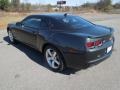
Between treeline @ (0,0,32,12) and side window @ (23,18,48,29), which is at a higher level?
treeline @ (0,0,32,12)

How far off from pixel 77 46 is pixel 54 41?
0.77m

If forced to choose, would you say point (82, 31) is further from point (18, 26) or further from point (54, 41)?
point (18, 26)

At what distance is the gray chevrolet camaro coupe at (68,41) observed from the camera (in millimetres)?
4125

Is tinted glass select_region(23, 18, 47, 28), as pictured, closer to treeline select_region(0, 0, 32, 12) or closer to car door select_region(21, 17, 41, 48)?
car door select_region(21, 17, 41, 48)

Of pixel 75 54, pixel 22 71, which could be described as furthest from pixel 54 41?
pixel 22 71

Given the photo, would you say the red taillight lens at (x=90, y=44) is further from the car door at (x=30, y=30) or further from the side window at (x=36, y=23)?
the car door at (x=30, y=30)

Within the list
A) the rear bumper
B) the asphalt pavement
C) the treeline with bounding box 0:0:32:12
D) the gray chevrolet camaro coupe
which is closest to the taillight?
the gray chevrolet camaro coupe

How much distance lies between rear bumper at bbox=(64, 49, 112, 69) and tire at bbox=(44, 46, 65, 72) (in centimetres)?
28

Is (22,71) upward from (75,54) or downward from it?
downward

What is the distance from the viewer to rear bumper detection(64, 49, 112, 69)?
4094mm

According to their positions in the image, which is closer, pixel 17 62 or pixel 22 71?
pixel 22 71

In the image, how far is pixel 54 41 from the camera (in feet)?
15.3

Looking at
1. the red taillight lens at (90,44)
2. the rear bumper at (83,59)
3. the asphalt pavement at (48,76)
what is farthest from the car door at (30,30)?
the red taillight lens at (90,44)

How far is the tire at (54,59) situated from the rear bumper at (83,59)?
0.28m
